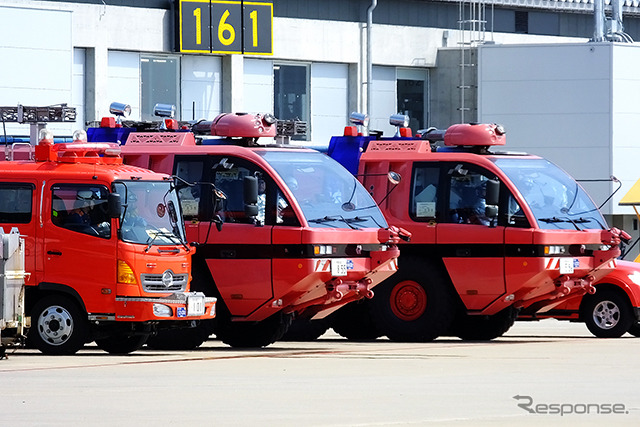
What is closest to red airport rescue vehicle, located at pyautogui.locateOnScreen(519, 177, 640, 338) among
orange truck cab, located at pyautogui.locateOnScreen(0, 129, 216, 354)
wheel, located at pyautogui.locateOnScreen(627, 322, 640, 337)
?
wheel, located at pyautogui.locateOnScreen(627, 322, 640, 337)

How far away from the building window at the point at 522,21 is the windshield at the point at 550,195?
71.0 feet

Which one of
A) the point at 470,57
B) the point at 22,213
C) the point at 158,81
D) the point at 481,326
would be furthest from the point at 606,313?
the point at 470,57

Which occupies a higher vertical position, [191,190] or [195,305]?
[191,190]

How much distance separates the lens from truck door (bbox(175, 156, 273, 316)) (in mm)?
20594

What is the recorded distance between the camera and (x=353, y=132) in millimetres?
23953

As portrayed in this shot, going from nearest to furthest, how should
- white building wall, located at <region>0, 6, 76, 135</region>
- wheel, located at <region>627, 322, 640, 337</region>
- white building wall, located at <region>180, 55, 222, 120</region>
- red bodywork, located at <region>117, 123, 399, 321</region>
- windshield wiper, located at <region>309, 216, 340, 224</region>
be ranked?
red bodywork, located at <region>117, 123, 399, 321</region>
windshield wiper, located at <region>309, 216, 340, 224</region>
wheel, located at <region>627, 322, 640, 337</region>
white building wall, located at <region>0, 6, 76, 135</region>
white building wall, located at <region>180, 55, 222, 120</region>

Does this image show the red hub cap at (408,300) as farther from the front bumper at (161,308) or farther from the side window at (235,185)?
the front bumper at (161,308)

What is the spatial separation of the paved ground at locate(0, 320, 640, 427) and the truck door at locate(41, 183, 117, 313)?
802 millimetres

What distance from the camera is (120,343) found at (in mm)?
20125

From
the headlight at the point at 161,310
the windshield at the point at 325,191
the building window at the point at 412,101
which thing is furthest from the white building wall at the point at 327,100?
the headlight at the point at 161,310

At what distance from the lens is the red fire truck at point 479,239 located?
22172mm

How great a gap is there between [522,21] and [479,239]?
2302cm

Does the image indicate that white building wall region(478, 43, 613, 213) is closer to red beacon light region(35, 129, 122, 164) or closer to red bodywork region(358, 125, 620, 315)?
red bodywork region(358, 125, 620, 315)

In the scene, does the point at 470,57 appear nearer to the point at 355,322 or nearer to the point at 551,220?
the point at 355,322
